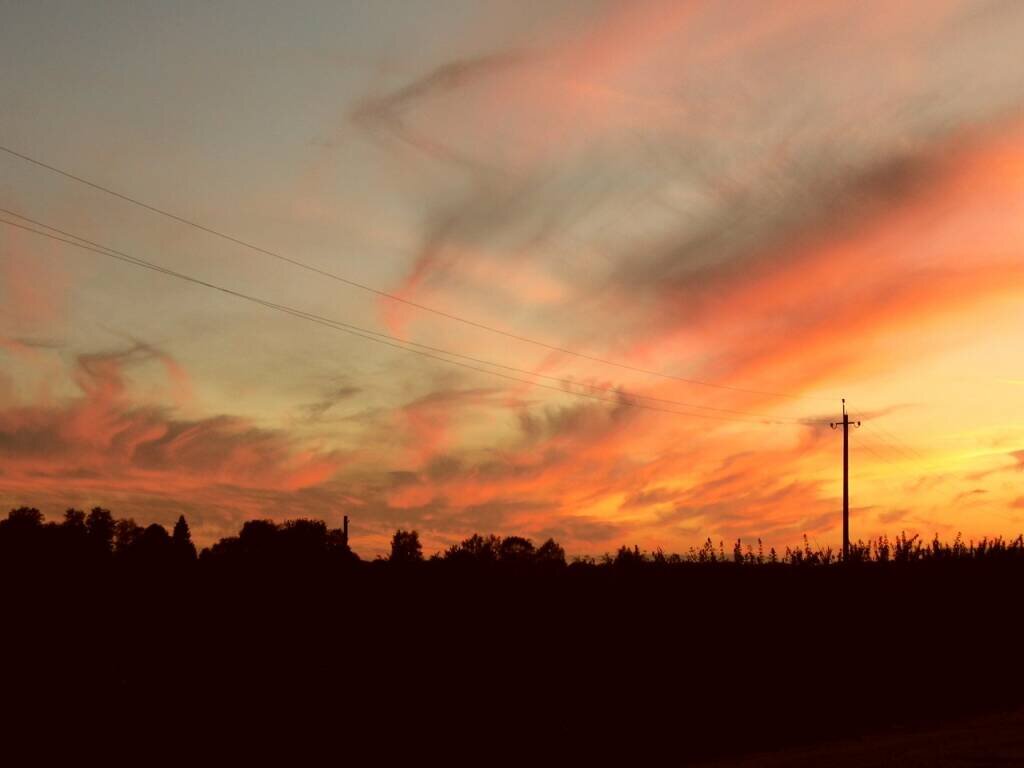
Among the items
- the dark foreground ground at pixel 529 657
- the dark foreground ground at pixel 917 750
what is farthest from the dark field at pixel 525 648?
the dark foreground ground at pixel 917 750

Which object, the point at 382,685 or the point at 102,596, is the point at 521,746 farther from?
the point at 102,596

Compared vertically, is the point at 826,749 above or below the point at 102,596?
below

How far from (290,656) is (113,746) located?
4485mm

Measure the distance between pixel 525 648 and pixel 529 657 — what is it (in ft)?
0.85

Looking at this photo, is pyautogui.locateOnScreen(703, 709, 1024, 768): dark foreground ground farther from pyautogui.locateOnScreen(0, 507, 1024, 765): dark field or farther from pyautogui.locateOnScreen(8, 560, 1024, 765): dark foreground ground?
pyautogui.locateOnScreen(0, 507, 1024, 765): dark field

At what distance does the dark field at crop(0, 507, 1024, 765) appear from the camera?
17.5 meters

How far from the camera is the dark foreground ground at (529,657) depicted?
55.8ft

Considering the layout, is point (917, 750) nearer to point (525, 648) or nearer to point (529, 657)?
point (529, 657)

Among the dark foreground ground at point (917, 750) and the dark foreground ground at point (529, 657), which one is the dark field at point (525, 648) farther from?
the dark foreground ground at point (917, 750)

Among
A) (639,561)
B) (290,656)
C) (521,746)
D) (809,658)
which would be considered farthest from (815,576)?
(290,656)

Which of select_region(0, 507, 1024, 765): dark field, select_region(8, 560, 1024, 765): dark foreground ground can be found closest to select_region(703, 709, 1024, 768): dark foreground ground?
select_region(8, 560, 1024, 765): dark foreground ground

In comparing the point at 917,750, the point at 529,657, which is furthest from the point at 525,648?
the point at 917,750

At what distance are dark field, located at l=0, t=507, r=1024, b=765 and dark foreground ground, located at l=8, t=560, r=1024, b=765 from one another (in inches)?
1.9

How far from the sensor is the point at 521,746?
1667 cm
